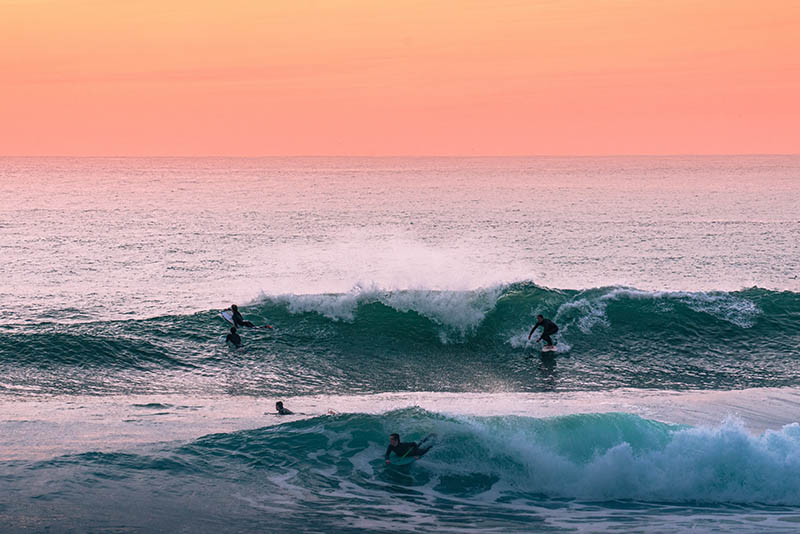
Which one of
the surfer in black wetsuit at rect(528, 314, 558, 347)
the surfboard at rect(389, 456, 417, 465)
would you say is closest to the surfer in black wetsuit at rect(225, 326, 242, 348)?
the surfer in black wetsuit at rect(528, 314, 558, 347)

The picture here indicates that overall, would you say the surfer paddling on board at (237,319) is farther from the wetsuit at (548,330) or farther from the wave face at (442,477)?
the wave face at (442,477)

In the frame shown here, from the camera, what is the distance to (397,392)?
21.2 meters

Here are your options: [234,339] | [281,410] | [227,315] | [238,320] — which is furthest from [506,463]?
[227,315]

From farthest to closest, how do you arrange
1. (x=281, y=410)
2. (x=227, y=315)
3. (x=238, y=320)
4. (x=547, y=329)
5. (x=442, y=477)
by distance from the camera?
(x=227, y=315), (x=238, y=320), (x=547, y=329), (x=281, y=410), (x=442, y=477)

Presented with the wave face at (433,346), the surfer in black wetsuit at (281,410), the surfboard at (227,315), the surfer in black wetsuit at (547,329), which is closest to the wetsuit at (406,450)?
the surfer in black wetsuit at (281,410)

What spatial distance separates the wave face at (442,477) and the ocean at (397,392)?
1.9 inches

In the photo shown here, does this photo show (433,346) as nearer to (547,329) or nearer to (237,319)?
(547,329)

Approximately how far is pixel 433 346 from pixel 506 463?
425 inches

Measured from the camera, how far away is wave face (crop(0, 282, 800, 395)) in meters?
22.1

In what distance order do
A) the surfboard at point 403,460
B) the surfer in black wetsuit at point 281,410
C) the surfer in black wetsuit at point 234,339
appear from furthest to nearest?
the surfer in black wetsuit at point 234,339
the surfer in black wetsuit at point 281,410
the surfboard at point 403,460

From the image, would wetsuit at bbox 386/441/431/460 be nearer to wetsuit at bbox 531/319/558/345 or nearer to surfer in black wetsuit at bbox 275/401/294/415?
surfer in black wetsuit at bbox 275/401/294/415

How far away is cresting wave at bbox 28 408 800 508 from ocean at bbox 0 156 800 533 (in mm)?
48

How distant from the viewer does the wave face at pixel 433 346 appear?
869 inches

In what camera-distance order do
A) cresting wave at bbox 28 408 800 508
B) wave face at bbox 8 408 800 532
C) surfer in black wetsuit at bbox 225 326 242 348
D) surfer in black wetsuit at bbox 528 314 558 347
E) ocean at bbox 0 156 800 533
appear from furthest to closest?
surfer in black wetsuit at bbox 225 326 242 348, surfer in black wetsuit at bbox 528 314 558 347, cresting wave at bbox 28 408 800 508, ocean at bbox 0 156 800 533, wave face at bbox 8 408 800 532
